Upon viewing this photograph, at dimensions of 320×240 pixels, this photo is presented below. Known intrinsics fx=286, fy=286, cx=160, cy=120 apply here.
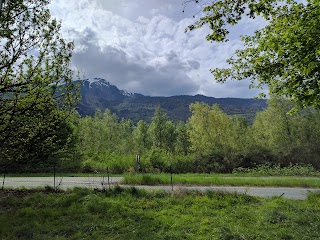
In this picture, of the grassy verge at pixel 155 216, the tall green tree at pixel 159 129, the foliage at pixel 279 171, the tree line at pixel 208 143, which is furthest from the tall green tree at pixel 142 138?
the grassy verge at pixel 155 216

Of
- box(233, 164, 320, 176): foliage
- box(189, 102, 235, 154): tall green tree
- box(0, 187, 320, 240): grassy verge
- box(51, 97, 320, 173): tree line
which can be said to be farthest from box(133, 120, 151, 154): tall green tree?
box(0, 187, 320, 240): grassy verge

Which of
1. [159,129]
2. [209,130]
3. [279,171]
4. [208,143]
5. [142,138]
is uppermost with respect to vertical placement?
[159,129]

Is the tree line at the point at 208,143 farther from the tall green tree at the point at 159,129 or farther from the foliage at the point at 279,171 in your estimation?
the foliage at the point at 279,171

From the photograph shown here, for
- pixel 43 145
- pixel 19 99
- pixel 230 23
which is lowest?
pixel 43 145

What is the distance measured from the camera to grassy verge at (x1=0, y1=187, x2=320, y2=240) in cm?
866

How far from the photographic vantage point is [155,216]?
Result: 416 inches

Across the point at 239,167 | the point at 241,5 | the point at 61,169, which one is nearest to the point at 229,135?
the point at 239,167

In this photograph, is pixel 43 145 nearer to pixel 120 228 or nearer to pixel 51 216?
pixel 51 216

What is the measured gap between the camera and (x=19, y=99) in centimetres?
932

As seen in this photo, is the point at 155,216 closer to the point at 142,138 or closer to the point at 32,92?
the point at 32,92

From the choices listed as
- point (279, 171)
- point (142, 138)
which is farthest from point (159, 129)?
point (279, 171)

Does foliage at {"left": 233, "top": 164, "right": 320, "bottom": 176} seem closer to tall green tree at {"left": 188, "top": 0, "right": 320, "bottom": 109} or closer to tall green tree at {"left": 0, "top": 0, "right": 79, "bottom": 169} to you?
tall green tree at {"left": 188, "top": 0, "right": 320, "bottom": 109}

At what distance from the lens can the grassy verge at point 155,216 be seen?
8.66 metres

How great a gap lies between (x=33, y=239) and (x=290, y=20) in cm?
1059
